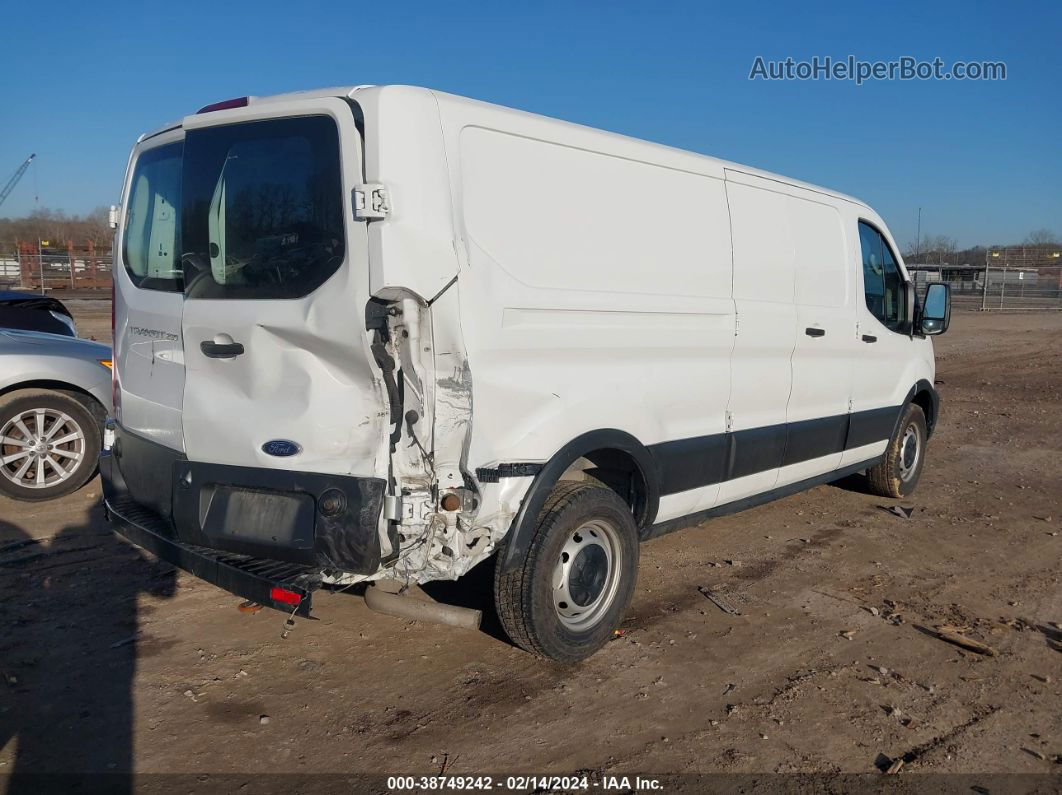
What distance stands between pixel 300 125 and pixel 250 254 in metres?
0.57

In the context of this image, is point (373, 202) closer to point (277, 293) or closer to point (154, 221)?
point (277, 293)

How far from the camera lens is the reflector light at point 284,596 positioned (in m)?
3.44

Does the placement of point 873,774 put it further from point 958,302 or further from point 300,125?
point 958,302

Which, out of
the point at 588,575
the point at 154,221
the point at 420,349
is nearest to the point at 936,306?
the point at 588,575

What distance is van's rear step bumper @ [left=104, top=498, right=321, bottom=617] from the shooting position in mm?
3477

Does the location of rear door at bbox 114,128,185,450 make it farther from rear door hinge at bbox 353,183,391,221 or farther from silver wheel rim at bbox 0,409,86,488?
silver wheel rim at bbox 0,409,86,488

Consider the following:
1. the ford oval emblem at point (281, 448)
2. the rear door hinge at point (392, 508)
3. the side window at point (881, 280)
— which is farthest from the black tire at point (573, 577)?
the side window at point (881, 280)

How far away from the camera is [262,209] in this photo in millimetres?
3699

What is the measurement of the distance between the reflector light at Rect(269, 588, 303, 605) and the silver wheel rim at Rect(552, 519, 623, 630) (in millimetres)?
1168

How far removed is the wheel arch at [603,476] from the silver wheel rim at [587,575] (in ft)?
1.01

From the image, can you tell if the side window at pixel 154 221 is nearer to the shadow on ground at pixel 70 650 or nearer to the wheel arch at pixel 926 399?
the shadow on ground at pixel 70 650

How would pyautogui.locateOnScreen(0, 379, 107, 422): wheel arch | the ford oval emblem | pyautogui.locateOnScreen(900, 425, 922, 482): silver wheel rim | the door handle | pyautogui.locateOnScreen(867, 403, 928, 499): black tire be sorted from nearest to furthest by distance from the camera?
the ford oval emblem → the door handle → pyautogui.locateOnScreen(0, 379, 107, 422): wheel arch → pyautogui.locateOnScreen(867, 403, 928, 499): black tire → pyautogui.locateOnScreen(900, 425, 922, 482): silver wheel rim

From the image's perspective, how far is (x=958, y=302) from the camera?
39.9m

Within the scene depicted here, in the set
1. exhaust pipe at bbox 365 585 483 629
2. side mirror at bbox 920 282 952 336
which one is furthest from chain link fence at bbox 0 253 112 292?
exhaust pipe at bbox 365 585 483 629
